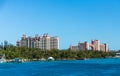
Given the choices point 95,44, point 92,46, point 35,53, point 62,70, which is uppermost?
point 95,44

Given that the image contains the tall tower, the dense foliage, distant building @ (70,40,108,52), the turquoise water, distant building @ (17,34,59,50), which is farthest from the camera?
the tall tower

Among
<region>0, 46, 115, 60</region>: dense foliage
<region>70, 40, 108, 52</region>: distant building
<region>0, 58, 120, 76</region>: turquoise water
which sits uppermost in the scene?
<region>70, 40, 108, 52</region>: distant building

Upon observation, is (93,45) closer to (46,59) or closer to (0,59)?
(46,59)

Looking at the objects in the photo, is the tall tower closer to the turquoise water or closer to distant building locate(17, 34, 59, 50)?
distant building locate(17, 34, 59, 50)

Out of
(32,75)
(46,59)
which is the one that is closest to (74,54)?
(46,59)

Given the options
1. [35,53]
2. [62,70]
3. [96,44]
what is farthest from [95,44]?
[62,70]

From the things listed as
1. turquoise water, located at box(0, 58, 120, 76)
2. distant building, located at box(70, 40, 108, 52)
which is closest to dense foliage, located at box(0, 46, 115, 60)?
turquoise water, located at box(0, 58, 120, 76)

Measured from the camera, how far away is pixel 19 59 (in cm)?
8675

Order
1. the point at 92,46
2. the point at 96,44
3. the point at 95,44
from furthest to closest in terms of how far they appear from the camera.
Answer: the point at 96,44
the point at 95,44
the point at 92,46

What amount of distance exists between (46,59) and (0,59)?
22960 mm

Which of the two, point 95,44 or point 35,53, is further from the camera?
point 95,44

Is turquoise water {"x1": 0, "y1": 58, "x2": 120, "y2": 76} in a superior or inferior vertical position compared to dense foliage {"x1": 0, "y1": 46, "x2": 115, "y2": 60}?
inferior

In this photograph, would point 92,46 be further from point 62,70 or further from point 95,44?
point 62,70

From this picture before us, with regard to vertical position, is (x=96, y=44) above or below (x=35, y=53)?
above
